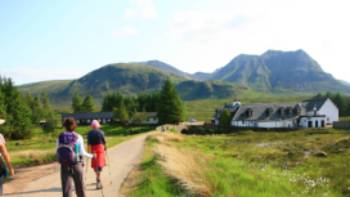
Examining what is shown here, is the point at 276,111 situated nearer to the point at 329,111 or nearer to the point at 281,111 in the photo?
the point at 281,111

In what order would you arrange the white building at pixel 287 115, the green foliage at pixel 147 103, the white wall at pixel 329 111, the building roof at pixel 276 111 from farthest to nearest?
the green foliage at pixel 147 103
the white wall at pixel 329 111
the building roof at pixel 276 111
the white building at pixel 287 115

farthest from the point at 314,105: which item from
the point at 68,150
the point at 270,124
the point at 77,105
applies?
the point at 77,105

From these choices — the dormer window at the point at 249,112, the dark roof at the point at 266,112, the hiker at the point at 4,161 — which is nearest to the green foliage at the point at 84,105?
the dark roof at the point at 266,112

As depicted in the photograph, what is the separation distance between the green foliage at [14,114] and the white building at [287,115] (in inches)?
1976

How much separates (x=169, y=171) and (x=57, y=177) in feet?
17.9

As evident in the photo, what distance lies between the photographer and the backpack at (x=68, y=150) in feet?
33.3

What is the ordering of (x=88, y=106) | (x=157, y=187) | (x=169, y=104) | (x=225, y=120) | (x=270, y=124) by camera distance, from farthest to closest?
(x=88, y=106) < (x=225, y=120) < (x=169, y=104) < (x=270, y=124) < (x=157, y=187)

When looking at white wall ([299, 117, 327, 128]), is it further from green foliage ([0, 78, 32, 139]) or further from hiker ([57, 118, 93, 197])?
hiker ([57, 118, 93, 197])

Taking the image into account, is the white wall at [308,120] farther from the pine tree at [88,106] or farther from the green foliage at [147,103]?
the pine tree at [88,106]

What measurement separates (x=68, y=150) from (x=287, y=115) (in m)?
88.5

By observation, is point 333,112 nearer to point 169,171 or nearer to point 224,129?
point 224,129

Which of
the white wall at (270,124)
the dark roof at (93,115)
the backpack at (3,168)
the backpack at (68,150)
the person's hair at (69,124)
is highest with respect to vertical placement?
the person's hair at (69,124)

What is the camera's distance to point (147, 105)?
13612 cm

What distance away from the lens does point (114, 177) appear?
17062 millimetres
